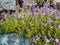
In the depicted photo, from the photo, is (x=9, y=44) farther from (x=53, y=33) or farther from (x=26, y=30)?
(x=53, y=33)

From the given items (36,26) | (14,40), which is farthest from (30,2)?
(14,40)

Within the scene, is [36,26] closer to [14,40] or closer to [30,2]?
[14,40]

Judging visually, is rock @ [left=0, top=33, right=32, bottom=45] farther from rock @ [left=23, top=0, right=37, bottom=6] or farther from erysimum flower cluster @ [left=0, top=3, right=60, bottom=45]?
rock @ [left=23, top=0, right=37, bottom=6]

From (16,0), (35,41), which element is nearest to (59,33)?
(35,41)

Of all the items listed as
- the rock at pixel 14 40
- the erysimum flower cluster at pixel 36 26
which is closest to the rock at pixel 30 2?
the erysimum flower cluster at pixel 36 26

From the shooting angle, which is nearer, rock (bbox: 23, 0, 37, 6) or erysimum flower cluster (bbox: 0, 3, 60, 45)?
erysimum flower cluster (bbox: 0, 3, 60, 45)

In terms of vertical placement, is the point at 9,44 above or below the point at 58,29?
below

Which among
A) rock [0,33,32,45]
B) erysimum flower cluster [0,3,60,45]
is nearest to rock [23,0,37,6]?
erysimum flower cluster [0,3,60,45]

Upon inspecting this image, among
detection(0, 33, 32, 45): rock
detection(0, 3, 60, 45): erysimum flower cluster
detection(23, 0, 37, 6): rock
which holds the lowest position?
detection(0, 33, 32, 45): rock
